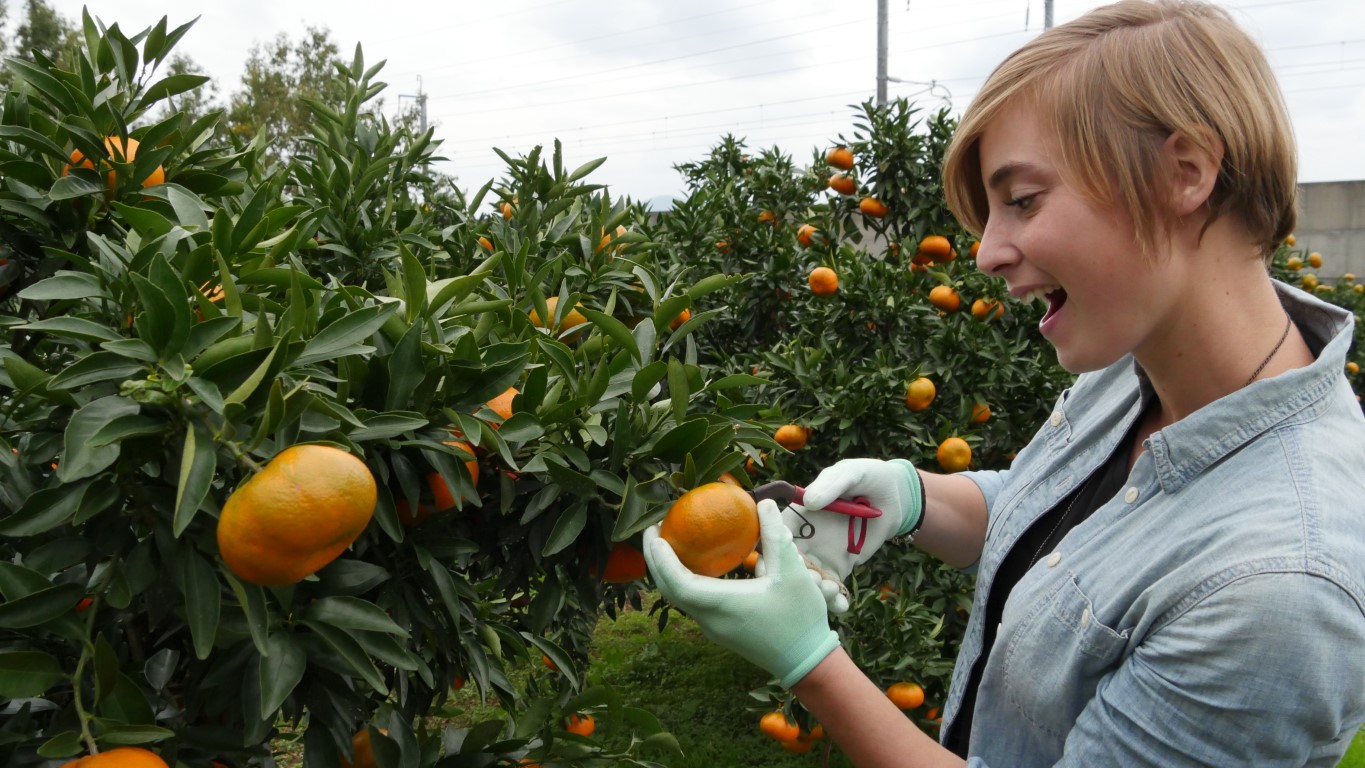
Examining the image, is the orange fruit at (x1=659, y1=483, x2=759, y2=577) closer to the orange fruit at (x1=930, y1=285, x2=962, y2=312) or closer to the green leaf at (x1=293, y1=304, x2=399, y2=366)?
the green leaf at (x1=293, y1=304, x2=399, y2=366)

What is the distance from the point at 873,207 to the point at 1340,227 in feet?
28.0

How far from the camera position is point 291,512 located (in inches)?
31.6

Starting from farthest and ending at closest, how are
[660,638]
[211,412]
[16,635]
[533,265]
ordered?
[660,638] → [533,265] → [16,635] → [211,412]

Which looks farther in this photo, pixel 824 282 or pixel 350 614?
pixel 824 282

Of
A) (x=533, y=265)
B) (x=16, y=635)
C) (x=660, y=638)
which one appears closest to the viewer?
(x=16, y=635)

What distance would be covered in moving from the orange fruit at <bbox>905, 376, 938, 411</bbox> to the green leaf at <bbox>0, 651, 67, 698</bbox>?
2.35m

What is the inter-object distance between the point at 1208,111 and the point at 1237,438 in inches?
14.3

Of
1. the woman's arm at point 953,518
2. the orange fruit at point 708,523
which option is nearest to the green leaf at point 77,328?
the orange fruit at point 708,523

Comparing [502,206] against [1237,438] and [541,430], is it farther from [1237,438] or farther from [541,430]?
[1237,438]

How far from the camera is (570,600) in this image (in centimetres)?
188

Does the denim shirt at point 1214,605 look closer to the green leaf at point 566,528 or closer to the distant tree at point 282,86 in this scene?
the green leaf at point 566,528

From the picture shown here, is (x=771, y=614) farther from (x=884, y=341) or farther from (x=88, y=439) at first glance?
(x=884, y=341)

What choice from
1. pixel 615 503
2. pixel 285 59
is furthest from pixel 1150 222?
pixel 285 59

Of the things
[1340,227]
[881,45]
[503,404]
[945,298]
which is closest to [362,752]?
[503,404]
